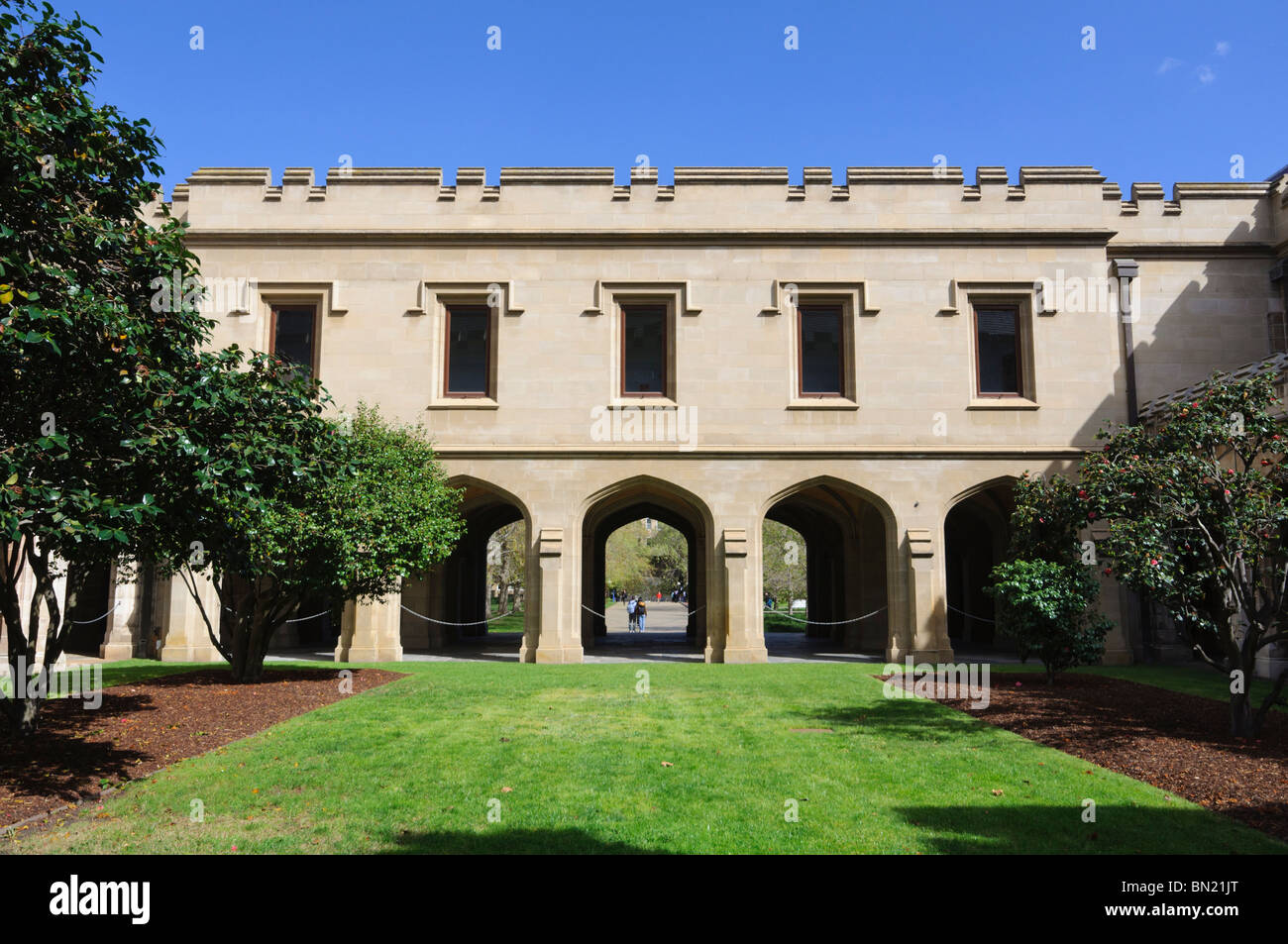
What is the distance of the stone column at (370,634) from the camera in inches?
760

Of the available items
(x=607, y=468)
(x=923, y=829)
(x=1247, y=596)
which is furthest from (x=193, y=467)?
(x=607, y=468)

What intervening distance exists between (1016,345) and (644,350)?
8.77 metres

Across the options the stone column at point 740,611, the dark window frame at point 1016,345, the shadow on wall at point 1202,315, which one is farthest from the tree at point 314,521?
the shadow on wall at point 1202,315

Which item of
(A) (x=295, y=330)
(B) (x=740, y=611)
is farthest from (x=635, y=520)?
(A) (x=295, y=330)

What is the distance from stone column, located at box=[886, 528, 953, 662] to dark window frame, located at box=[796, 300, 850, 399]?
12.3 feet

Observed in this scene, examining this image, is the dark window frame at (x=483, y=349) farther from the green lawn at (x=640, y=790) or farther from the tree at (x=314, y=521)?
the green lawn at (x=640, y=790)

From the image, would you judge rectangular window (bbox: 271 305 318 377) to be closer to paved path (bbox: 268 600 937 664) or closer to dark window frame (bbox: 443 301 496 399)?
dark window frame (bbox: 443 301 496 399)

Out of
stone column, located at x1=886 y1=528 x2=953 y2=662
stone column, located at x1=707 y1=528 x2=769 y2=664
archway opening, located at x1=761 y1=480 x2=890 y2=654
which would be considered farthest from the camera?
archway opening, located at x1=761 y1=480 x2=890 y2=654

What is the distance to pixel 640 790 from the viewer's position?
7.25m

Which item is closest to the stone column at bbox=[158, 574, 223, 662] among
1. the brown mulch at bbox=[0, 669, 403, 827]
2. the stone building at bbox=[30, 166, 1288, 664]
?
the stone building at bbox=[30, 166, 1288, 664]

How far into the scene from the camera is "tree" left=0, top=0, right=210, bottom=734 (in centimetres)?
614

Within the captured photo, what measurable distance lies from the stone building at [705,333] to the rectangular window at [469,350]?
0.05 m

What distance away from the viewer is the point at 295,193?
20.6m

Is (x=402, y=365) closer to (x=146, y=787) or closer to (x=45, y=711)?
(x=45, y=711)
